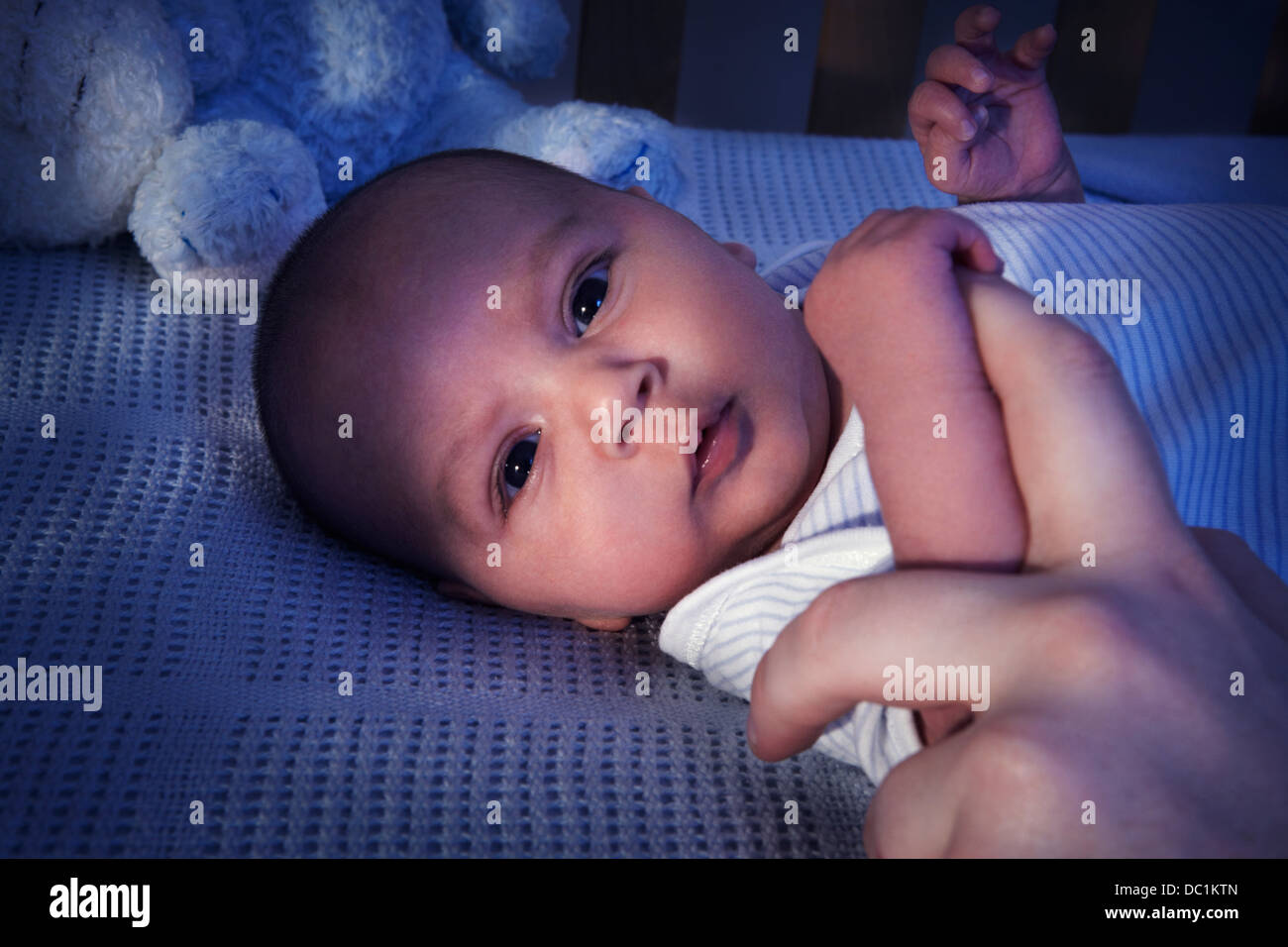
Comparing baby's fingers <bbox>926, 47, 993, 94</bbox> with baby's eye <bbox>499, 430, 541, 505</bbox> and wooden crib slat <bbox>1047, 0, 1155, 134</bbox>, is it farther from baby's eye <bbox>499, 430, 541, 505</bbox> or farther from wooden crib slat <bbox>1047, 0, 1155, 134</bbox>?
wooden crib slat <bbox>1047, 0, 1155, 134</bbox>

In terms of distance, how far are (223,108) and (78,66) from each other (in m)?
0.19

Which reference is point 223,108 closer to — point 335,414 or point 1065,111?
point 335,414

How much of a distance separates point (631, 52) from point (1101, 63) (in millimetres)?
792

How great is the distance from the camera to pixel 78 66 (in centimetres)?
112

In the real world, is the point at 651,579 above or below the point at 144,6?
below

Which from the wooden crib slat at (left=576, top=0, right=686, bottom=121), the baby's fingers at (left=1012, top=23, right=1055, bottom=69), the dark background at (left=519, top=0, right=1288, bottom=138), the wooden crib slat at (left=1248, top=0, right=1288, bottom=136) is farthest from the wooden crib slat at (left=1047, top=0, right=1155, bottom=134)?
the baby's fingers at (left=1012, top=23, right=1055, bottom=69)

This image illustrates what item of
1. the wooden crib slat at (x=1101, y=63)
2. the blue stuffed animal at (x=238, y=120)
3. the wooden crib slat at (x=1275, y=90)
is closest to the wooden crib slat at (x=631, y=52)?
the blue stuffed animal at (x=238, y=120)

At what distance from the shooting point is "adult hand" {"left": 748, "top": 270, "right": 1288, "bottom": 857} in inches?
20.5

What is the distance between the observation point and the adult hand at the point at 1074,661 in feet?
1.71

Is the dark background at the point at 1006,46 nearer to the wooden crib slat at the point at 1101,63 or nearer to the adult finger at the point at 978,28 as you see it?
the wooden crib slat at the point at 1101,63

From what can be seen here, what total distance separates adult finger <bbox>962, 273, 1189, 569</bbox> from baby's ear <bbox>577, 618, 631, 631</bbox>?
0.41 metres

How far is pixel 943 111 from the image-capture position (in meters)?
1.01

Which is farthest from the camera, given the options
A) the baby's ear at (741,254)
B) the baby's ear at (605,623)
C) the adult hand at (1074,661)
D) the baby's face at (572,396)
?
the baby's ear at (741,254)

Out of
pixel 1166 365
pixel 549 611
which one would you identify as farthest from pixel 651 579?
pixel 1166 365
